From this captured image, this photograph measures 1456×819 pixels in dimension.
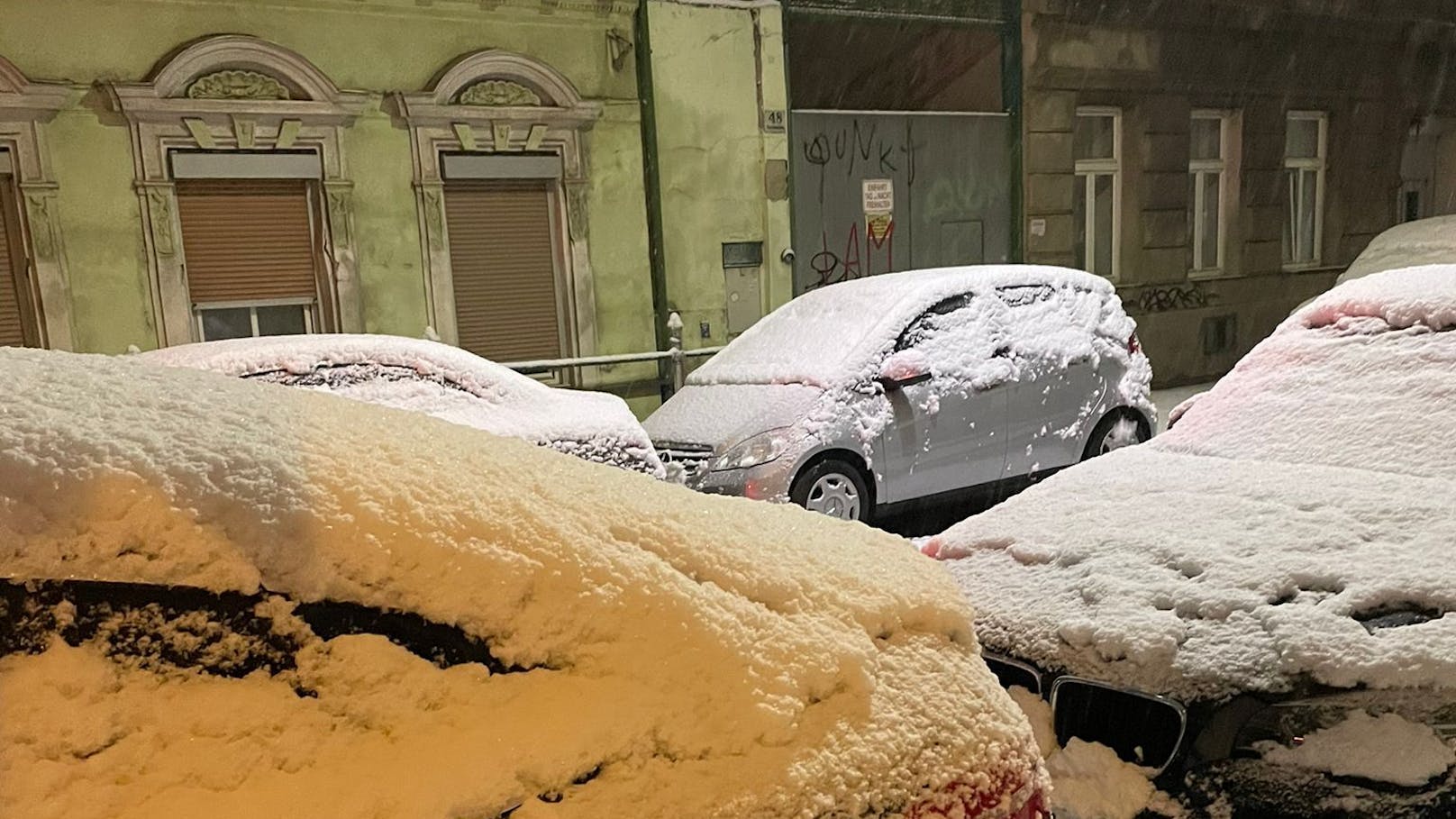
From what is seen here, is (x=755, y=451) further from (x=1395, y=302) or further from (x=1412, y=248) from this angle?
(x=1412, y=248)

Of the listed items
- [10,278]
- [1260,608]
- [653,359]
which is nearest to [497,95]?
[653,359]

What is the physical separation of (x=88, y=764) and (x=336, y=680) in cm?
28

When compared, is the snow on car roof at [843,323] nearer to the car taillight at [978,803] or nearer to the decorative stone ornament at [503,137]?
the decorative stone ornament at [503,137]

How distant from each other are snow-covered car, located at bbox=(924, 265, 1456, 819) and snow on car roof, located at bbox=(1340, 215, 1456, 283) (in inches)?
254

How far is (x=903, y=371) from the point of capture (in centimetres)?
600

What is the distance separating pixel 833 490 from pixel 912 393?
30.8 inches

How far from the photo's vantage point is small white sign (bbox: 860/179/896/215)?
1155 centimetres

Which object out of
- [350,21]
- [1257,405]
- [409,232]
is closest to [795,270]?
[409,232]

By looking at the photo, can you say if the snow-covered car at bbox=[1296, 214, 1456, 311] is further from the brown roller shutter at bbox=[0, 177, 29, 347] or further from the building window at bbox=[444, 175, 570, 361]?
the brown roller shutter at bbox=[0, 177, 29, 347]

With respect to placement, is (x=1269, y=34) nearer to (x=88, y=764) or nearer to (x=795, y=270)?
(x=795, y=270)

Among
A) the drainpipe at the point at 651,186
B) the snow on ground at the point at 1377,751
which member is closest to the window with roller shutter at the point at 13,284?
the drainpipe at the point at 651,186

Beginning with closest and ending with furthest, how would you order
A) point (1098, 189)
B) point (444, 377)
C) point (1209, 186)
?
point (444, 377) < point (1098, 189) < point (1209, 186)

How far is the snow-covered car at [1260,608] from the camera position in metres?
2.10

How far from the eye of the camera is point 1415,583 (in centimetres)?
225
